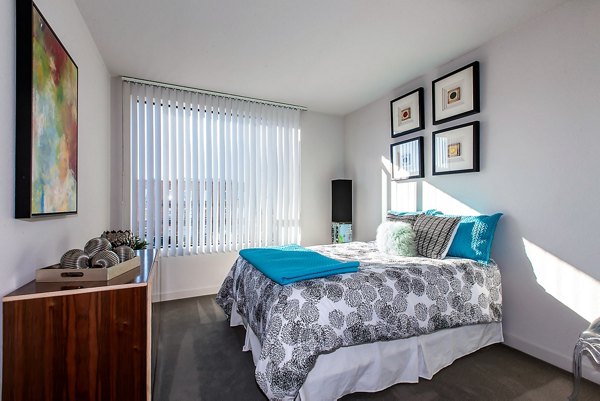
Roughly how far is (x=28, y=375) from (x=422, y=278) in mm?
2106

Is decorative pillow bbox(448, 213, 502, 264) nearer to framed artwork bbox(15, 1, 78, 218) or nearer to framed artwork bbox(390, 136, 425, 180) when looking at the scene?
framed artwork bbox(390, 136, 425, 180)

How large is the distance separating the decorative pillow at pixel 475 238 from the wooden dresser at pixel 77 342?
232 centimetres

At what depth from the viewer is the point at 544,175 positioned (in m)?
2.14

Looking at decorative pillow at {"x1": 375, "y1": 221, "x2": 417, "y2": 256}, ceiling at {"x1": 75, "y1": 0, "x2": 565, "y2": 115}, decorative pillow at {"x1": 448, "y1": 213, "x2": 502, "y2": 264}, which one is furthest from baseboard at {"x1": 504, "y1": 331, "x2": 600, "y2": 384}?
ceiling at {"x1": 75, "y1": 0, "x2": 565, "y2": 115}

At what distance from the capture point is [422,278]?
6.49 feet

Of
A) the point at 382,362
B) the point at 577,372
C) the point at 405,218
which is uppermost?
the point at 405,218

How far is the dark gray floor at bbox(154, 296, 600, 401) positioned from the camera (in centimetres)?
175

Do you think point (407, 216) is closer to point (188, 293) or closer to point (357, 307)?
point (357, 307)

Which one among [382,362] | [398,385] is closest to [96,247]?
[382,362]

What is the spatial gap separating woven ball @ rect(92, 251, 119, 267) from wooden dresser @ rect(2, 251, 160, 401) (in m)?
0.12

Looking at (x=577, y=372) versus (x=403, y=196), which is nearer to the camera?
(x=577, y=372)

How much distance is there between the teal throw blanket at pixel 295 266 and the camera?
68.0 inches

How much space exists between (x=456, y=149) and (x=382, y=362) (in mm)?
2077

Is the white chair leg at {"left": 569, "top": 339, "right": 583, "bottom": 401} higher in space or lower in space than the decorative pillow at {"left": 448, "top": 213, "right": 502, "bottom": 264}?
lower
